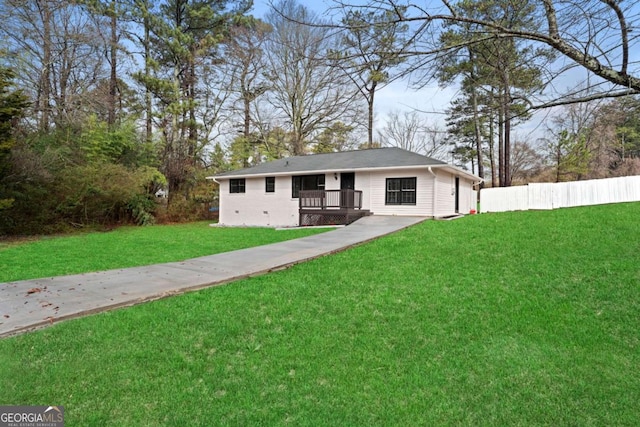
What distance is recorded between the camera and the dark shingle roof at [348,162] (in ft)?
46.7

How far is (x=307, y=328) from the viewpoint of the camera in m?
3.59

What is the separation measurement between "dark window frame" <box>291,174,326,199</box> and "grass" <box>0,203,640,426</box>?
10820 millimetres

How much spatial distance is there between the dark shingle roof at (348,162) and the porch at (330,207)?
1.32 m

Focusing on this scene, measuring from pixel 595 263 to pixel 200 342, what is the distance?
5674 millimetres

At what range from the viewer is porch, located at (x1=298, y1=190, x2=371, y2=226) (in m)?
13.9

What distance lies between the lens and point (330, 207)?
14.3 meters

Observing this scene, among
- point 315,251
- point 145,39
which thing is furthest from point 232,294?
point 145,39

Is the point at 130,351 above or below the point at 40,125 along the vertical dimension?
below

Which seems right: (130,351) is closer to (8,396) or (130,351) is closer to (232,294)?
(8,396)

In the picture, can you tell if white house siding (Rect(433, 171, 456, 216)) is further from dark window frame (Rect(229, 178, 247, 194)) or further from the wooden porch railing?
dark window frame (Rect(229, 178, 247, 194))

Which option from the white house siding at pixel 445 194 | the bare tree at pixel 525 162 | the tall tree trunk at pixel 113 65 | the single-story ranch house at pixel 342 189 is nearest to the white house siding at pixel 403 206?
the single-story ranch house at pixel 342 189

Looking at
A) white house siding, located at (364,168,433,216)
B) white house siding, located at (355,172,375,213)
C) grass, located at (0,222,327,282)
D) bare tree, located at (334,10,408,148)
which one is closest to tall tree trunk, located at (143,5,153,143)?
grass, located at (0,222,327,282)

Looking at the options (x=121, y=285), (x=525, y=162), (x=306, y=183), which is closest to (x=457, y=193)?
(x=306, y=183)

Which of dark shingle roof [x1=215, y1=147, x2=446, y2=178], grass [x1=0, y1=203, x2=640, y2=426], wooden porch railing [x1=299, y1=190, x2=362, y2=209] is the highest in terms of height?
dark shingle roof [x1=215, y1=147, x2=446, y2=178]
